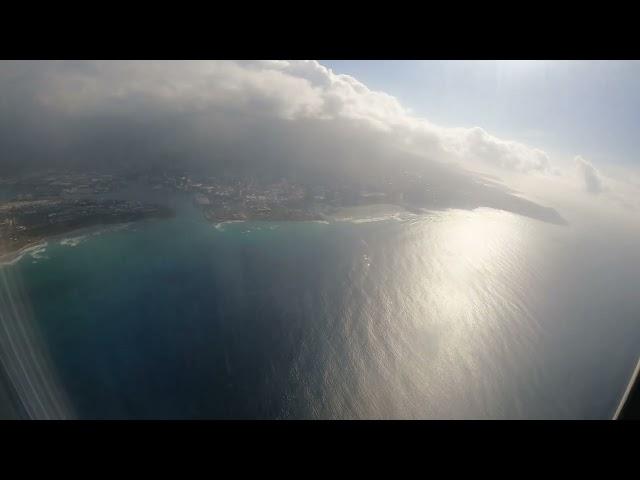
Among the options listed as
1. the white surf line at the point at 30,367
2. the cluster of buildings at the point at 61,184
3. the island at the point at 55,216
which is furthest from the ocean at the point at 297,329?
the cluster of buildings at the point at 61,184

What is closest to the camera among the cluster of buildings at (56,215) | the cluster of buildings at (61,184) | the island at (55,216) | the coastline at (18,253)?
the coastline at (18,253)

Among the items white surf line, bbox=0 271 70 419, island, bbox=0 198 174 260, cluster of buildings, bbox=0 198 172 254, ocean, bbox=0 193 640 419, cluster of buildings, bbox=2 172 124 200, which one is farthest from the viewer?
cluster of buildings, bbox=2 172 124 200

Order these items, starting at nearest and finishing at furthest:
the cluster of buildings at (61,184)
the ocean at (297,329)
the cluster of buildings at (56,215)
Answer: the ocean at (297,329) < the cluster of buildings at (56,215) < the cluster of buildings at (61,184)

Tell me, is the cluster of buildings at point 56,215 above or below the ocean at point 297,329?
above

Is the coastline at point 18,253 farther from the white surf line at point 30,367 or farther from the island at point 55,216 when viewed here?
the white surf line at point 30,367

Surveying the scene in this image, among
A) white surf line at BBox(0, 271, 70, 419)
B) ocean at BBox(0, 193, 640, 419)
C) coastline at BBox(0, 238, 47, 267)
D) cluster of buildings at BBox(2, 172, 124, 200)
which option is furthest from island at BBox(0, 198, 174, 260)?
white surf line at BBox(0, 271, 70, 419)

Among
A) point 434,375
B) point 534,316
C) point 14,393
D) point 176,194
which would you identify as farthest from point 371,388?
point 176,194

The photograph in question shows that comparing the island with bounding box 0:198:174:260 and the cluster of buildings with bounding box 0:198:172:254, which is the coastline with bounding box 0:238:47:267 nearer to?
the island with bounding box 0:198:174:260
